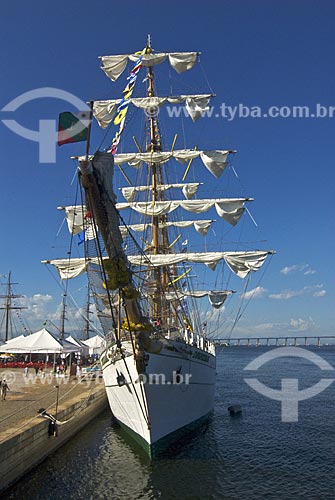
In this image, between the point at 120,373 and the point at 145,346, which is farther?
the point at 120,373

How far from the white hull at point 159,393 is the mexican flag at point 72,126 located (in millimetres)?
9969

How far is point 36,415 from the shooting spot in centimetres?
1806

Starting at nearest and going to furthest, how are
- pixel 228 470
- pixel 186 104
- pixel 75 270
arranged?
pixel 228 470 < pixel 75 270 < pixel 186 104

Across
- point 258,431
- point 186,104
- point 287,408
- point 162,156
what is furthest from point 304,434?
point 186,104

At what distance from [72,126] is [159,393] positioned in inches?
462

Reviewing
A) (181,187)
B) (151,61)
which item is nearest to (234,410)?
(181,187)

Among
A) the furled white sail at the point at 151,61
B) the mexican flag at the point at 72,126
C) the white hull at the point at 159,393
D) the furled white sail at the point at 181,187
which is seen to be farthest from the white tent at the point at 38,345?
the mexican flag at the point at 72,126

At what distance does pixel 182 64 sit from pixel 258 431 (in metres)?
25.6

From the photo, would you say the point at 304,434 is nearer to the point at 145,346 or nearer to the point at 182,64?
the point at 145,346

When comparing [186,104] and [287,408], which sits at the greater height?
[186,104]

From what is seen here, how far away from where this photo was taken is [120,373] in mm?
19359

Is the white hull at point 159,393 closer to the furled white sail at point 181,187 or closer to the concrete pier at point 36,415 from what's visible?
the concrete pier at point 36,415
